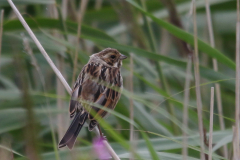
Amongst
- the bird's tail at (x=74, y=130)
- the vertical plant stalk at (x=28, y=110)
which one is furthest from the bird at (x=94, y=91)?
the vertical plant stalk at (x=28, y=110)

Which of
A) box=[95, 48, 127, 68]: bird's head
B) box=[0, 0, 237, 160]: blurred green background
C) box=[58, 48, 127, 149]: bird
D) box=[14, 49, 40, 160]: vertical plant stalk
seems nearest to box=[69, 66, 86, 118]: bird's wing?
box=[58, 48, 127, 149]: bird

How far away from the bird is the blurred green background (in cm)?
10

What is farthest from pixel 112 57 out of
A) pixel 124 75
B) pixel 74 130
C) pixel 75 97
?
pixel 74 130

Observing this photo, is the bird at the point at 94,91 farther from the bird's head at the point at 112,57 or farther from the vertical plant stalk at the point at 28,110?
the vertical plant stalk at the point at 28,110

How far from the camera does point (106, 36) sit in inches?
114

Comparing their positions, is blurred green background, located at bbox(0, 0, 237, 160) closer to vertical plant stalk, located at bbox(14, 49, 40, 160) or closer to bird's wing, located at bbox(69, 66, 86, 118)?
vertical plant stalk, located at bbox(14, 49, 40, 160)

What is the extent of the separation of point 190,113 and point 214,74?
0.39 m

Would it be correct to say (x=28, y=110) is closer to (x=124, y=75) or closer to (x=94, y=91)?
(x=94, y=91)

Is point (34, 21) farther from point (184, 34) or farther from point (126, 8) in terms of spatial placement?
point (184, 34)

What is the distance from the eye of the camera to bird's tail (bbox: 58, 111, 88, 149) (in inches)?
83.9

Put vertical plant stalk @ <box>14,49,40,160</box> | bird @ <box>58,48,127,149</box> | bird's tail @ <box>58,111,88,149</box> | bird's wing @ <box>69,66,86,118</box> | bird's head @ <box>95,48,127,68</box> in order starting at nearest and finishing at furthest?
vertical plant stalk @ <box>14,49,40,160</box>, bird's tail @ <box>58,111,88,149</box>, bird @ <box>58,48,127,149</box>, bird's wing @ <box>69,66,86,118</box>, bird's head @ <box>95,48,127,68</box>

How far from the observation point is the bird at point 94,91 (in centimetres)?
227

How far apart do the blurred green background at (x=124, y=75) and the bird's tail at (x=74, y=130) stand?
3.0 inches

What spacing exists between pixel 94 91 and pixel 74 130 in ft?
1.35
